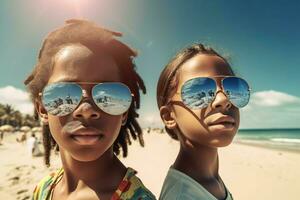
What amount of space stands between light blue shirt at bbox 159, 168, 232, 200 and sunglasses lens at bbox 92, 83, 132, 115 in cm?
65

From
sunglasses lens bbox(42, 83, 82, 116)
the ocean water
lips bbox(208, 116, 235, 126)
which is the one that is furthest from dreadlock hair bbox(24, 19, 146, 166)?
the ocean water

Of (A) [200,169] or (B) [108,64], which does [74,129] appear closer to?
(B) [108,64]

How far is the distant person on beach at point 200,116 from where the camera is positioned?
2.29 meters

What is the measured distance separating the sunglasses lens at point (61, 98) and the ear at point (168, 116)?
884 millimetres

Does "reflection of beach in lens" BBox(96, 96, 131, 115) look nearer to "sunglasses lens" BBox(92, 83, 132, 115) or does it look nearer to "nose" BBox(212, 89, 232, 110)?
"sunglasses lens" BBox(92, 83, 132, 115)

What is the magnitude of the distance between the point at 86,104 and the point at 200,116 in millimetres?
835

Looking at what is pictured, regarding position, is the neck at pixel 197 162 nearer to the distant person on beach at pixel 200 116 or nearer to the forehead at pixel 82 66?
the distant person on beach at pixel 200 116

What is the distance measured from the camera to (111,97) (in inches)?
78.9

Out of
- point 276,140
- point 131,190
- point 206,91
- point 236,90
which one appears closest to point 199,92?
point 206,91

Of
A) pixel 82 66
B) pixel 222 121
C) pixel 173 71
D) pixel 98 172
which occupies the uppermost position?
pixel 82 66

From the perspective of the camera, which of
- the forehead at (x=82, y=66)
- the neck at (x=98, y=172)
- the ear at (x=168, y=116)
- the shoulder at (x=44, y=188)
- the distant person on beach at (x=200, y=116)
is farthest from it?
the ear at (x=168, y=116)

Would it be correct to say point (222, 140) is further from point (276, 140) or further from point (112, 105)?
point (276, 140)

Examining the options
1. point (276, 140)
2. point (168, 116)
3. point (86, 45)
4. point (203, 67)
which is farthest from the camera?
point (276, 140)

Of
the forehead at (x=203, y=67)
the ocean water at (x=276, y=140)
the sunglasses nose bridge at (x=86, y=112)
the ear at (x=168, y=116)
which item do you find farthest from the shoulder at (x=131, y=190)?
the ocean water at (x=276, y=140)
